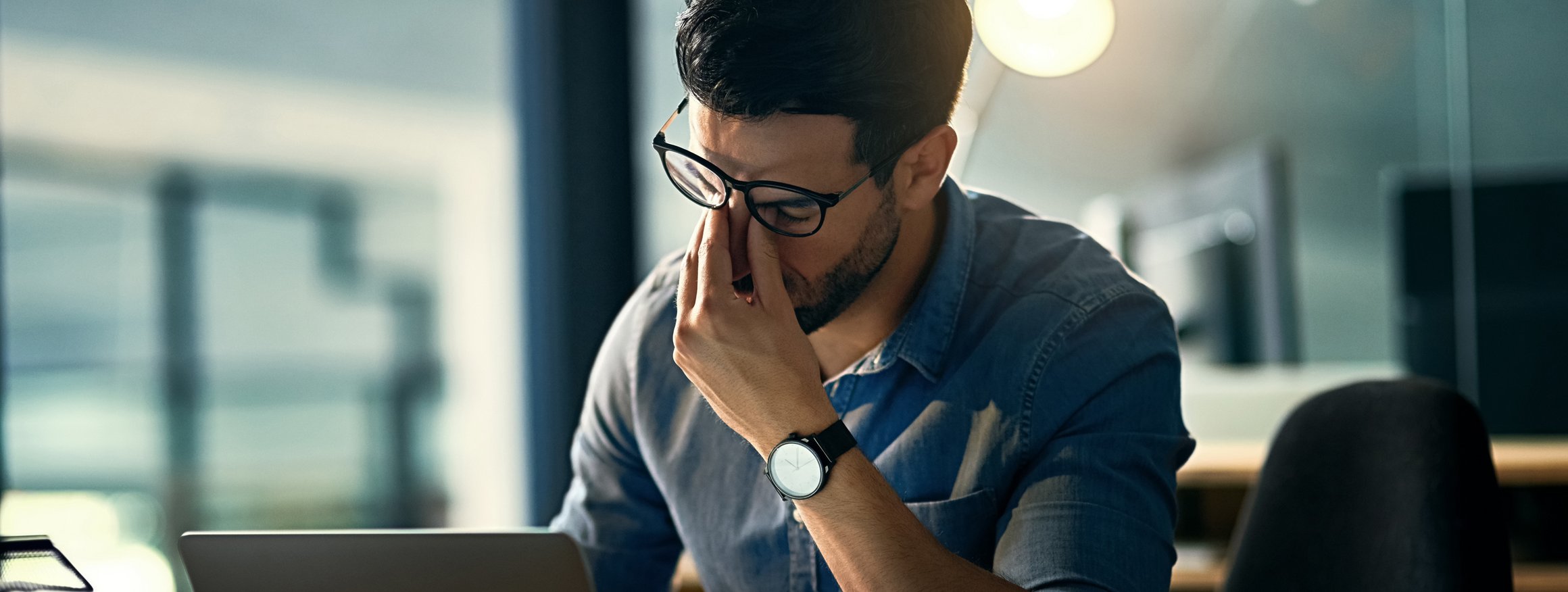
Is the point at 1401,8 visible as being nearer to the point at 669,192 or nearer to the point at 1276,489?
the point at 669,192

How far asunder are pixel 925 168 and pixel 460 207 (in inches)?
61.3

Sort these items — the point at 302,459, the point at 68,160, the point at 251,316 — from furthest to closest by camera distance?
the point at 302,459 → the point at 251,316 → the point at 68,160

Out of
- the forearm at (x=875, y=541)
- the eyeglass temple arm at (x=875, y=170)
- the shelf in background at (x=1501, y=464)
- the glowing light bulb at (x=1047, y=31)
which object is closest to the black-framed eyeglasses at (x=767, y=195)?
the eyeglass temple arm at (x=875, y=170)

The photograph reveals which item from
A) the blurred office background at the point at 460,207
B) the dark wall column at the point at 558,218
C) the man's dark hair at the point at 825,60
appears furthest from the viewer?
the dark wall column at the point at 558,218

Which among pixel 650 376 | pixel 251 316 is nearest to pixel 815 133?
pixel 650 376

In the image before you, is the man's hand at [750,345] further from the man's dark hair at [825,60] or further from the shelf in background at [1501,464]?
the shelf in background at [1501,464]

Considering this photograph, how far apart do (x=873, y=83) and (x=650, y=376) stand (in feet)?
1.43

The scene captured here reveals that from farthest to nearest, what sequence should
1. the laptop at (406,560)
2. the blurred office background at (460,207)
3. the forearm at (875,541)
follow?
1. the blurred office background at (460,207)
2. the forearm at (875,541)
3. the laptop at (406,560)

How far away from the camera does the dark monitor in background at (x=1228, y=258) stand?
2.48m

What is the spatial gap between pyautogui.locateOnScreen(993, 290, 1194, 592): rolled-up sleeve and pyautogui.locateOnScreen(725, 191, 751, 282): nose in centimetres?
31

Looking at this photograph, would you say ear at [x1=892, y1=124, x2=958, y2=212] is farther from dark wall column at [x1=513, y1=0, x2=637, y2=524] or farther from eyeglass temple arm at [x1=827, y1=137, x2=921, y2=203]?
dark wall column at [x1=513, y1=0, x2=637, y2=524]

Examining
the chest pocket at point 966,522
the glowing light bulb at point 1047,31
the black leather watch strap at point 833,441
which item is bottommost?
the chest pocket at point 966,522

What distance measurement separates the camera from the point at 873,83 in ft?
3.66

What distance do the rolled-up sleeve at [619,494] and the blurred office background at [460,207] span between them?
0.80 m
